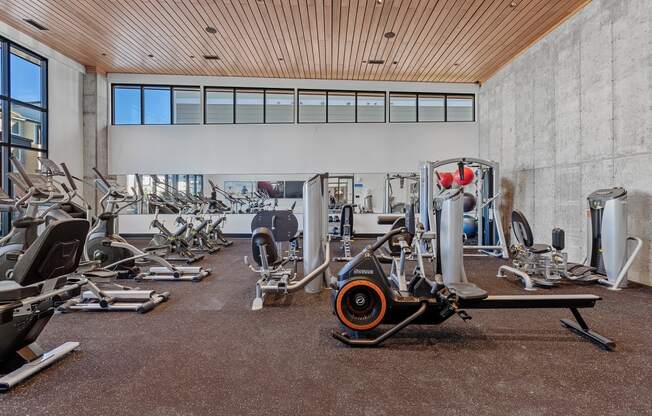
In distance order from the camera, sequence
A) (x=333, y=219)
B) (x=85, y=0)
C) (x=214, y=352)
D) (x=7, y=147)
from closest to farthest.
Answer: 1. (x=214, y=352)
2. (x=85, y=0)
3. (x=7, y=147)
4. (x=333, y=219)

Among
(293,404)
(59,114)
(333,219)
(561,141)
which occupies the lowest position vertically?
(293,404)

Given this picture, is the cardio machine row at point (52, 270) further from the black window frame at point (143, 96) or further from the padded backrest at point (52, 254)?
the black window frame at point (143, 96)

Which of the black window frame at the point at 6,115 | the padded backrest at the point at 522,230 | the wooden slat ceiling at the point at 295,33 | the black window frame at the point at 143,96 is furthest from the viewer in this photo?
the black window frame at the point at 143,96

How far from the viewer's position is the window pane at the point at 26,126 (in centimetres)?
686

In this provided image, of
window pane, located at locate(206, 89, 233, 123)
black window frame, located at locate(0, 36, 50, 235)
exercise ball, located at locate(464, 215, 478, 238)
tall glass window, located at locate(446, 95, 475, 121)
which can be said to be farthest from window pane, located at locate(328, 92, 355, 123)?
black window frame, located at locate(0, 36, 50, 235)

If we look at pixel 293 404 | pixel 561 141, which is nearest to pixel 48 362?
pixel 293 404

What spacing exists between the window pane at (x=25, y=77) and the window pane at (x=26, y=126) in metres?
0.22

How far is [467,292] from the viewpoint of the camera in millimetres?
2688

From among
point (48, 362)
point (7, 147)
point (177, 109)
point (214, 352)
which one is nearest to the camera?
point (48, 362)

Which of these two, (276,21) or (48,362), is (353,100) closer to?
(276,21)

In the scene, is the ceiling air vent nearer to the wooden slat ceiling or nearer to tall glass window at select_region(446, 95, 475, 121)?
the wooden slat ceiling

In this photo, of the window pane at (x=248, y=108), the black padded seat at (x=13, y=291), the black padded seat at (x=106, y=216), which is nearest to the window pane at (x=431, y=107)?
the window pane at (x=248, y=108)

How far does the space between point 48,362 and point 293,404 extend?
5.94ft

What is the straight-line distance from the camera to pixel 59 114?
791 centimetres
